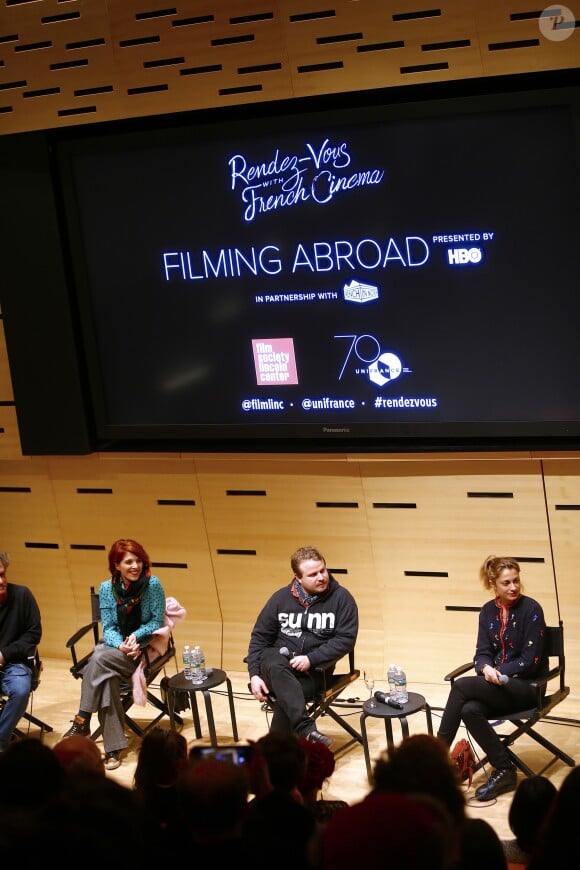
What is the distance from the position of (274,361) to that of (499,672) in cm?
222

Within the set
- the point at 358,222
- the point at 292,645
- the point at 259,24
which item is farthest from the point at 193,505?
the point at 259,24

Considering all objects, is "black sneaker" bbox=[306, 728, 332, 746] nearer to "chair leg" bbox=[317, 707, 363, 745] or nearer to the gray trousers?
"chair leg" bbox=[317, 707, 363, 745]

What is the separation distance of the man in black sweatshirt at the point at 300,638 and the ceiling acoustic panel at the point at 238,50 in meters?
2.62

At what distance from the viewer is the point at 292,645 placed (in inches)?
239

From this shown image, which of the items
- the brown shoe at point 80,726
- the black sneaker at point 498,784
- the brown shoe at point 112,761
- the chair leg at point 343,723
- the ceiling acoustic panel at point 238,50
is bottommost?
the black sneaker at point 498,784

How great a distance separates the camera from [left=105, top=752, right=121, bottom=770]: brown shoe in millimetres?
6160

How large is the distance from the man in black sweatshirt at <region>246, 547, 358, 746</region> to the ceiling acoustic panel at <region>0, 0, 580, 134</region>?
2.62 metres

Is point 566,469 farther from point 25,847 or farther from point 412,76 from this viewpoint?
point 25,847

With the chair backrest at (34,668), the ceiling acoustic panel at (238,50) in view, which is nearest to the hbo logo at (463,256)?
the ceiling acoustic panel at (238,50)

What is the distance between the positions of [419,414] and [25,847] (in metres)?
4.69

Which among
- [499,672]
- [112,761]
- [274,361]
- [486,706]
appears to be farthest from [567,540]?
[112,761]

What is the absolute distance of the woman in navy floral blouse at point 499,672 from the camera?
545cm

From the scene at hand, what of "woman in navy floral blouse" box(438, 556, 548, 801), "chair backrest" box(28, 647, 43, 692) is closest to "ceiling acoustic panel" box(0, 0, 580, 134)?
"woman in navy floral blouse" box(438, 556, 548, 801)

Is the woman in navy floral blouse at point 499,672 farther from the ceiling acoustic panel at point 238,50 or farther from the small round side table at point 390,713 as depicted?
the ceiling acoustic panel at point 238,50
